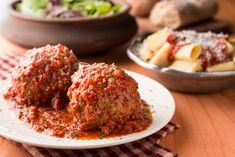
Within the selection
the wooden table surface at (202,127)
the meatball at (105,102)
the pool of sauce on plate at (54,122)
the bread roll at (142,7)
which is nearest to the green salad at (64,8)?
the wooden table surface at (202,127)

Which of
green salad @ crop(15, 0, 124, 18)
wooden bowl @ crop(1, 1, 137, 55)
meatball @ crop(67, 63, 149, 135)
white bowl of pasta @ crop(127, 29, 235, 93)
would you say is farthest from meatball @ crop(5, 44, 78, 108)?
green salad @ crop(15, 0, 124, 18)

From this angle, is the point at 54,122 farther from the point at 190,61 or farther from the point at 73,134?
the point at 190,61

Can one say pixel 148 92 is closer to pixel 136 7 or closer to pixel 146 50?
pixel 146 50

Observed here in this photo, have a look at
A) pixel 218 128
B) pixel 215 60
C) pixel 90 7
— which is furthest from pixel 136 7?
pixel 218 128

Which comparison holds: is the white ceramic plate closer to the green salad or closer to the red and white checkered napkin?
the red and white checkered napkin

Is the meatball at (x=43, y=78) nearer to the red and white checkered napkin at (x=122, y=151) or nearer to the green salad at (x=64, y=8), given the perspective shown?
the red and white checkered napkin at (x=122, y=151)
